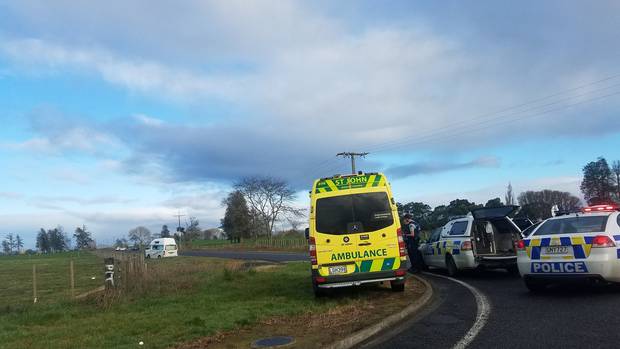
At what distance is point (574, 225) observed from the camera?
9.42 m

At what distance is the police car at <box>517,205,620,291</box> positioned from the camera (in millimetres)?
8648

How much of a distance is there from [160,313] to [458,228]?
8.15 metres

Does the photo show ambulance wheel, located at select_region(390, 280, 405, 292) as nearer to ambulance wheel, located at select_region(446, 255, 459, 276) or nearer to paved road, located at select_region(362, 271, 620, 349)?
paved road, located at select_region(362, 271, 620, 349)

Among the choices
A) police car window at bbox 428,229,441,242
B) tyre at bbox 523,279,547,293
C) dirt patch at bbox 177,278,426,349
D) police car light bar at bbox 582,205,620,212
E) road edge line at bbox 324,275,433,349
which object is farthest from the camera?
police car window at bbox 428,229,441,242

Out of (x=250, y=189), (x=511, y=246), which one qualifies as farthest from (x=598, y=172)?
(x=511, y=246)

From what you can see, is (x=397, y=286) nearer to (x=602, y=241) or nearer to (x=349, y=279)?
(x=349, y=279)

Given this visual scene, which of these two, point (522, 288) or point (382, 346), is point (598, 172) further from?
point (382, 346)

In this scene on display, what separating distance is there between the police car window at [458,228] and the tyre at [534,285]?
361 centimetres

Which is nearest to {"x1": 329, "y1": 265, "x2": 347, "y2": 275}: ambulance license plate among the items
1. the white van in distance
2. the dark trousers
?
the dark trousers

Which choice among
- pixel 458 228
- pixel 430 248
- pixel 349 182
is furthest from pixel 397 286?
pixel 430 248

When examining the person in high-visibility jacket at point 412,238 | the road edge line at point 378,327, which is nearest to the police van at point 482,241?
the person in high-visibility jacket at point 412,238

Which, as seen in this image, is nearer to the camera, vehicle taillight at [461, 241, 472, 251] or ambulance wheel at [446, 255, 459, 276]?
vehicle taillight at [461, 241, 472, 251]

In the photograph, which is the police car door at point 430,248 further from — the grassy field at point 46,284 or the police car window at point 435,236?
the grassy field at point 46,284

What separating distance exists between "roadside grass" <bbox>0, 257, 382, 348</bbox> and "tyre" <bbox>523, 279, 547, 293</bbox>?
3372 millimetres
